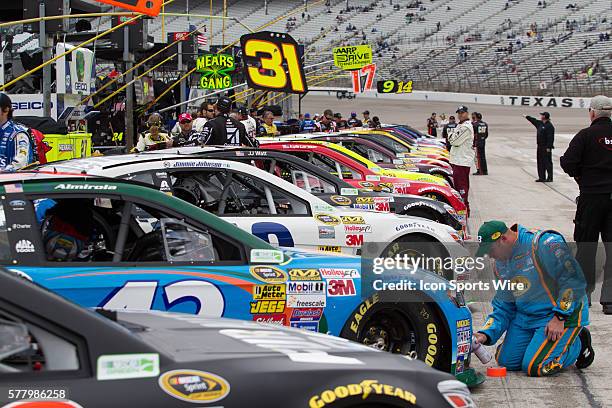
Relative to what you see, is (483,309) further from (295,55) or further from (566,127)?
(566,127)

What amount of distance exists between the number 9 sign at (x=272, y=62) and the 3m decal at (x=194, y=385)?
1264 centimetres

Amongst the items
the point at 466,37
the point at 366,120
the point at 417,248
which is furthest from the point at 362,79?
the point at 466,37

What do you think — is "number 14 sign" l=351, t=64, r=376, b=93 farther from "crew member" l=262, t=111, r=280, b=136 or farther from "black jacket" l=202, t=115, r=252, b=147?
"black jacket" l=202, t=115, r=252, b=147

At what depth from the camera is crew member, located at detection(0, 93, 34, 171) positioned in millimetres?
9109

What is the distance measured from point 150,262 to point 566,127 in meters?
53.0

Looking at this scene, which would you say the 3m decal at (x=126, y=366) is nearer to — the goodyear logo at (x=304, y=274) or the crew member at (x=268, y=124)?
the goodyear logo at (x=304, y=274)

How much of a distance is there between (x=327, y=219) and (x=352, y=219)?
0.96 ft

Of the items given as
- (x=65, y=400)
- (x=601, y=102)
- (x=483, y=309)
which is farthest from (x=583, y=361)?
(x=65, y=400)

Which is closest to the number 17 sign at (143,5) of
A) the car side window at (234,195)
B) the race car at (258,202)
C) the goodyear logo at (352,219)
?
the race car at (258,202)

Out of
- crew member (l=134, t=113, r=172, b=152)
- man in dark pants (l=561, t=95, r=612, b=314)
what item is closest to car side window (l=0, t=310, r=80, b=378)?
man in dark pants (l=561, t=95, r=612, b=314)

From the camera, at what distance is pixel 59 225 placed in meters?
5.60

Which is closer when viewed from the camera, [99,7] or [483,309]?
[483,309]

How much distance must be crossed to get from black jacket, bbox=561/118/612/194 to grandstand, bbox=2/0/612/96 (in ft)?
180

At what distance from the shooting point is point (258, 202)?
8.73 m
